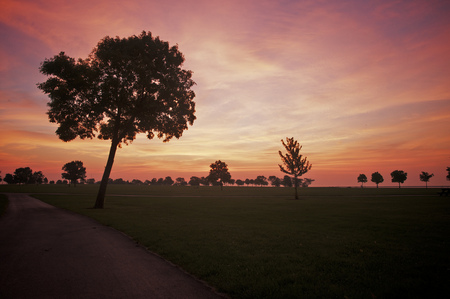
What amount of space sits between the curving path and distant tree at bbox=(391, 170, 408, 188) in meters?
164

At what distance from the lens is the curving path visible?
5.11 m


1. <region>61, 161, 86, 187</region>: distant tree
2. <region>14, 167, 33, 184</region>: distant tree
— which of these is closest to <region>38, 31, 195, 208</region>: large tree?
<region>61, 161, 86, 187</region>: distant tree

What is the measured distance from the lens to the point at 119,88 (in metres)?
24.2

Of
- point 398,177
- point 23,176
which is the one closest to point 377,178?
point 398,177

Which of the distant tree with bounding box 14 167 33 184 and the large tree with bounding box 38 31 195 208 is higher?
the large tree with bounding box 38 31 195 208

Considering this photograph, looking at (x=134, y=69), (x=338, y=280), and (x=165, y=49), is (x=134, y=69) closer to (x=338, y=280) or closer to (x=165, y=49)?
(x=165, y=49)

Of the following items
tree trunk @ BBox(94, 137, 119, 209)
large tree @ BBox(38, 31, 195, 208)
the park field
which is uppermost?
large tree @ BBox(38, 31, 195, 208)

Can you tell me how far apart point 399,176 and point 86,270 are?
548 ft

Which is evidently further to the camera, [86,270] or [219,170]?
[219,170]

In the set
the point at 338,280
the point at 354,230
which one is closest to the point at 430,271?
the point at 338,280

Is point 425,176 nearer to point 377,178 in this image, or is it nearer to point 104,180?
point 377,178

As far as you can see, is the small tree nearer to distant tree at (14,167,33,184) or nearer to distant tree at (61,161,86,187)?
distant tree at (61,161,86,187)

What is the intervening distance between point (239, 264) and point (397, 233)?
9.71m

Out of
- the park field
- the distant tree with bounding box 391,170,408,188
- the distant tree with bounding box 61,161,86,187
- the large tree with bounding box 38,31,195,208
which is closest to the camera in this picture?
the park field
